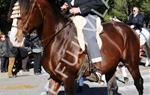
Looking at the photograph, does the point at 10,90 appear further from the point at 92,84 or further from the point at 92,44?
the point at 92,44

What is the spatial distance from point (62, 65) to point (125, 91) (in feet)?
15.2

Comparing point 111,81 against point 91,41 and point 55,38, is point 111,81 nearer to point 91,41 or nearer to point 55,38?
point 91,41

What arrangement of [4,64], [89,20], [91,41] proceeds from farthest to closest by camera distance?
[4,64] < [89,20] < [91,41]

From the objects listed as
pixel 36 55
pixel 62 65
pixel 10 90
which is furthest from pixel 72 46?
pixel 36 55

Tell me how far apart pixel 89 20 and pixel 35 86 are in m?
5.69

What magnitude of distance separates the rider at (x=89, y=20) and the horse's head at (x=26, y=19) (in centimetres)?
98

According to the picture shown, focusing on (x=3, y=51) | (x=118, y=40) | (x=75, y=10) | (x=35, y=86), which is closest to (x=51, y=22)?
(x=75, y=10)

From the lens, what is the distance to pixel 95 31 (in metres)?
8.52

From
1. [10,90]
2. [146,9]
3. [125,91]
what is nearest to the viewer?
[125,91]

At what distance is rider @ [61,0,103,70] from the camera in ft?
27.2

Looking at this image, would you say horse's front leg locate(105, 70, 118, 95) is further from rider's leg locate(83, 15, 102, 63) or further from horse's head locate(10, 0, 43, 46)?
horse's head locate(10, 0, 43, 46)

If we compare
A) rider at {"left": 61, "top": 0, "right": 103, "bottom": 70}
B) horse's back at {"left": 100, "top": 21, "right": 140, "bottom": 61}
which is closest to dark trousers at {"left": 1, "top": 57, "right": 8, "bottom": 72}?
horse's back at {"left": 100, "top": 21, "right": 140, "bottom": 61}

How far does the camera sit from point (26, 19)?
24.7 feet

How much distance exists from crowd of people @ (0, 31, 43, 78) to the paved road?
610mm
